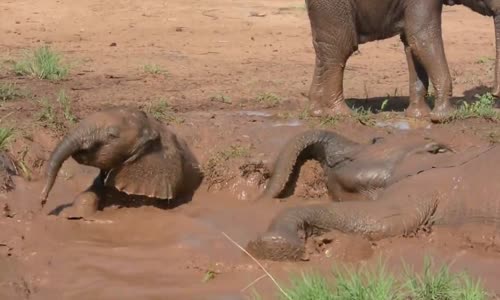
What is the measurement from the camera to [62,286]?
207 inches

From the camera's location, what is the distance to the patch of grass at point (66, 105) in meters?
7.43

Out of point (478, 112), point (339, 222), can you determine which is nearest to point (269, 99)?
point (478, 112)

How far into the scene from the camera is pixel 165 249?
19.2 ft

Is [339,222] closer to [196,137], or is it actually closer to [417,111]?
[196,137]

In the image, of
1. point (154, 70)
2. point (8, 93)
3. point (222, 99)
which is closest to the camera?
point (8, 93)

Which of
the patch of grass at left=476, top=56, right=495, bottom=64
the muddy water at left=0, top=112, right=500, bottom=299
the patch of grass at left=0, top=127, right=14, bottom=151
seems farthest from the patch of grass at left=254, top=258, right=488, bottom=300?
the patch of grass at left=476, top=56, right=495, bottom=64

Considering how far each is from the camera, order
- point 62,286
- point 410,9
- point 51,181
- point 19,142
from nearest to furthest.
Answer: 1. point 62,286
2. point 51,181
3. point 19,142
4. point 410,9

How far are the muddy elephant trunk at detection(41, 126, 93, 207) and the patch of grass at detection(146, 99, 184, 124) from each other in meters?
1.42

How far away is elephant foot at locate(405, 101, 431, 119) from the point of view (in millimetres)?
8305

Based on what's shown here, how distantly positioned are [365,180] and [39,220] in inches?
83.4

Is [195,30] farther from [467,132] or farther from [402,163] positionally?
[402,163]

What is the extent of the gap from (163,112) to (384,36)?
2.14 m

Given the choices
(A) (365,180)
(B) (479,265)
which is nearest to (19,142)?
(A) (365,180)

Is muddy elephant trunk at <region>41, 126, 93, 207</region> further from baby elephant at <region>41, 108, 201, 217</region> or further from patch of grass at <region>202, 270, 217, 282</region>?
patch of grass at <region>202, 270, 217, 282</region>
